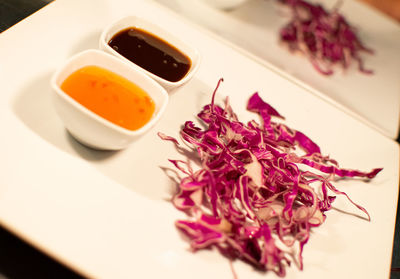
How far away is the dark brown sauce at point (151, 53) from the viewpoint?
53.9 inches

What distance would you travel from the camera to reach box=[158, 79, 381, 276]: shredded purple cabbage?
1.11 m

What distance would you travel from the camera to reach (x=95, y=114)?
1024mm

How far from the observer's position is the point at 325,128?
180cm

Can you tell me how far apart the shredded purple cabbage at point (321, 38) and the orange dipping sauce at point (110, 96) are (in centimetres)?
160

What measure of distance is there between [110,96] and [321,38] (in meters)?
2.09

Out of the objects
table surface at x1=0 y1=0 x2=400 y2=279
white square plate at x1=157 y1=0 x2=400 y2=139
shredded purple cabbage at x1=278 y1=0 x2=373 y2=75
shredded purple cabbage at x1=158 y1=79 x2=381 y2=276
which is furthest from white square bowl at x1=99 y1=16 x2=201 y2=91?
shredded purple cabbage at x1=278 y1=0 x2=373 y2=75

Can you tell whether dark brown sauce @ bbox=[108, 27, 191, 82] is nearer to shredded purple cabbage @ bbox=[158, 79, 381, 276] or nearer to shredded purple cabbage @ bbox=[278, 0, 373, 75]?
shredded purple cabbage @ bbox=[158, 79, 381, 276]

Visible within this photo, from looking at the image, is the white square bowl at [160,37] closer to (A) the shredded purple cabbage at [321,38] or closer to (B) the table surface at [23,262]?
(B) the table surface at [23,262]

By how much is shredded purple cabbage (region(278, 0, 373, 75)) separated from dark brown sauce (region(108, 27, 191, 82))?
127 centimetres

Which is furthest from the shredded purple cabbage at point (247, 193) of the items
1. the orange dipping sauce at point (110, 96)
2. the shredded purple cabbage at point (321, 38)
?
the shredded purple cabbage at point (321, 38)

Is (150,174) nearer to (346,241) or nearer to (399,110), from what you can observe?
(346,241)

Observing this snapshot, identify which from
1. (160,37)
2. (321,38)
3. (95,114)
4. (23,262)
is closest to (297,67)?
(321,38)

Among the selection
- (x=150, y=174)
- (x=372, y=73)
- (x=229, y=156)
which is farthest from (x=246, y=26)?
(x=150, y=174)

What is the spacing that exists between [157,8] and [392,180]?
1.71m
